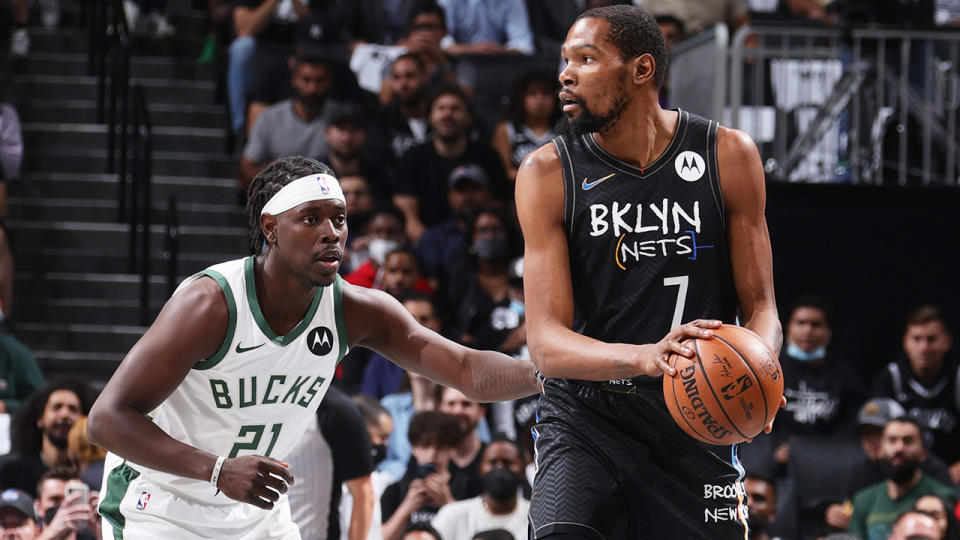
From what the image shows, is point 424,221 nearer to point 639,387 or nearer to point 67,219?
point 67,219

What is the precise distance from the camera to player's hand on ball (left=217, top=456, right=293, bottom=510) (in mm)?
3918

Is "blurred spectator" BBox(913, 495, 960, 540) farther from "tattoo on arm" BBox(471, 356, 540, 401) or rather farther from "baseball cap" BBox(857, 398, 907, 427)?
"tattoo on arm" BBox(471, 356, 540, 401)

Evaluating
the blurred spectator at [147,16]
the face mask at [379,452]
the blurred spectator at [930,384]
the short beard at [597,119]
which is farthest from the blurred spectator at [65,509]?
the blurred spectator at [147,16]

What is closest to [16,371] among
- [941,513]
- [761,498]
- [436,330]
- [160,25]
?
[436,330]

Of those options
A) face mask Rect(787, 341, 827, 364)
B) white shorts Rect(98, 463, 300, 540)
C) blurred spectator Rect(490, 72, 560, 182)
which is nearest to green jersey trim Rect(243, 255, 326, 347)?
white shorts Rect(98, 463, 300, 540)

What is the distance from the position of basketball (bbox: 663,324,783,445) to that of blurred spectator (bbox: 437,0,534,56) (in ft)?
27.1

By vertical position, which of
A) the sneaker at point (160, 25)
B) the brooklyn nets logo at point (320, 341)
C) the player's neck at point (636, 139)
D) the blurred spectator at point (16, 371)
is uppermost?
the sneaker at point (160, 25)

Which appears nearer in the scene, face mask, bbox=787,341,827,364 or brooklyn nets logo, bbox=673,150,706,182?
brooklyn nets logo, bbox=673,150,706,182

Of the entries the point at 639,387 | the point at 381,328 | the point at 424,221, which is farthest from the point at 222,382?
the point at 424,221

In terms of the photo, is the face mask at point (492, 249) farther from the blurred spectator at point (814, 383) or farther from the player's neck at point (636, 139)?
the player's neck at point (636, 139)

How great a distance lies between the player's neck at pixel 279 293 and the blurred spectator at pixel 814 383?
198 inches

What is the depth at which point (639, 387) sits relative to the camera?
411 cm

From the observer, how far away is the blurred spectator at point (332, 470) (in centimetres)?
641

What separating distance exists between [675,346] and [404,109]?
7598 mm
